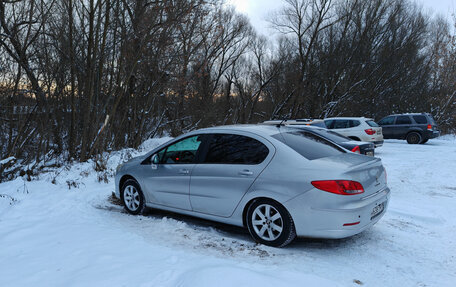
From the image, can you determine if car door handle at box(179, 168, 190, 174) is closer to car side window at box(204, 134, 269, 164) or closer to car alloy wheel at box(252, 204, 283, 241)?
car side window at box(204, 134, 269, 164)

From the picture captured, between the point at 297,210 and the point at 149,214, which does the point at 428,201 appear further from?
the point at 149,214

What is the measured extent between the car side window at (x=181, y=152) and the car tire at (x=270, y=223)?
1284mm

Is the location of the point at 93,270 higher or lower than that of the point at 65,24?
lower

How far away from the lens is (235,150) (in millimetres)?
4387

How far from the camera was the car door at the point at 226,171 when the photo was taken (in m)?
4.11

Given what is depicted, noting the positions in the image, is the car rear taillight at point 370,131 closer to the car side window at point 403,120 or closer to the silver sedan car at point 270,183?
the car side window at point 403,120

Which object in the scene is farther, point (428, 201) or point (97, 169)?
point (97, 169)

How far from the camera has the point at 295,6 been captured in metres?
26.6

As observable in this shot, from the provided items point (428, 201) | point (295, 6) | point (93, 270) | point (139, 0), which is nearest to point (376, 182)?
point (428, 201)

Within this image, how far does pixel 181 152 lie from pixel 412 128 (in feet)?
54.2

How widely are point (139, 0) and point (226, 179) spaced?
9.98 metres

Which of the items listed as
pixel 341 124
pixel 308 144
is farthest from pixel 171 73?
pixel 308 144

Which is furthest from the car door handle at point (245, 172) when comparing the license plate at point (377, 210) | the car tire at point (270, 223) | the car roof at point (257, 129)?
the license plate at point (377, 210)

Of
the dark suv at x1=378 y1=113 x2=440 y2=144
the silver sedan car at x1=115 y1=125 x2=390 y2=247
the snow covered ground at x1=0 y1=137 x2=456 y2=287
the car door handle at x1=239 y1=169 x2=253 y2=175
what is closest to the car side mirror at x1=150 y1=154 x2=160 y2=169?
the silver sedan car at x1=115 y1=125 x2=390 y2=247
